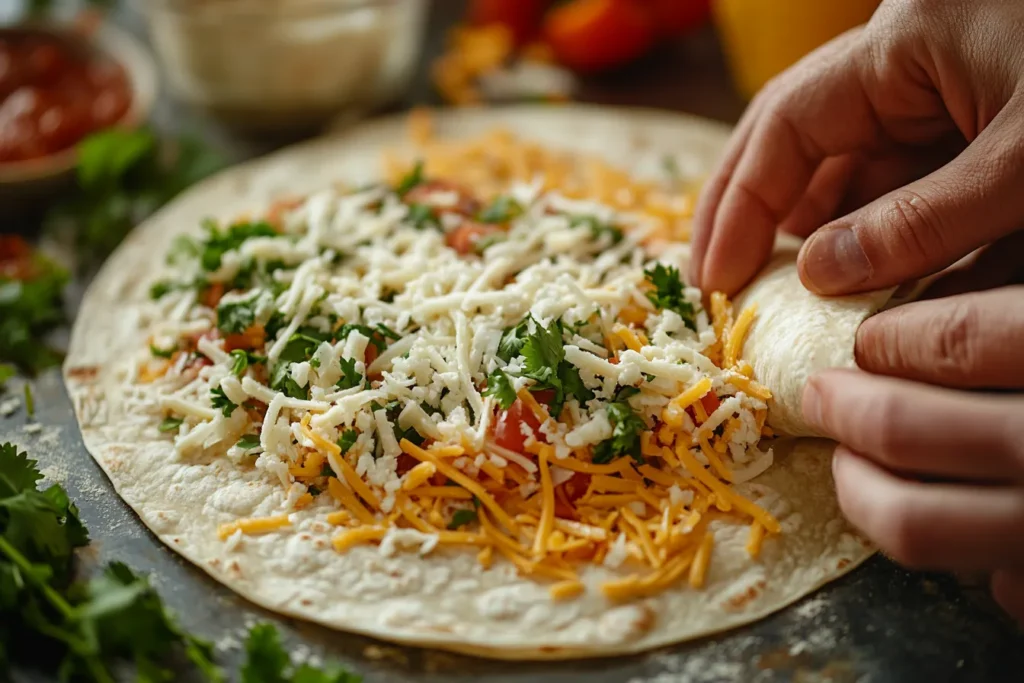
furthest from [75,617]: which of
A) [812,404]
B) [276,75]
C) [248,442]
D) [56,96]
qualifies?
[56,96]

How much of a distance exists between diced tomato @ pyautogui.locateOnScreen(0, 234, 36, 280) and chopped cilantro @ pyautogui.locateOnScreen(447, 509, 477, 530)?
1.92 metres

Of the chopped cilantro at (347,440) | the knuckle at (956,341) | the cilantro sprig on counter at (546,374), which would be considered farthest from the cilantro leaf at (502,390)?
the knuckle at (956,341)

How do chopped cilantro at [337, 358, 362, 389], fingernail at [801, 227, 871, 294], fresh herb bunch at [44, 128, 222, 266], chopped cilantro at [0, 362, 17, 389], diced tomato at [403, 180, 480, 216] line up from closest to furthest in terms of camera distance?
1. fingernail at [801, 227, 871, 294]
2. chopped cilantro at [337, 358, 362, 389]
3. chopped cilantro at [0, 362, 17, 389]
4. diced tomato at [403, 180, 480, 216]
5. fresh herb bunch at [44, 128, 222, 266]

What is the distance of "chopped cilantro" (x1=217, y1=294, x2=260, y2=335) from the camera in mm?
2605

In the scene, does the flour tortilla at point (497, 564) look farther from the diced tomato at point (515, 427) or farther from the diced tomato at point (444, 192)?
the diced tomato at point (444, 192)

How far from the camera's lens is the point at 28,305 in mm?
3045

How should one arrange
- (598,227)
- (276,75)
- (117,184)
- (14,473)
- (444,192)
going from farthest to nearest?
(276,75) < (117,184) < (444,192) < (598,227) < (14,473)

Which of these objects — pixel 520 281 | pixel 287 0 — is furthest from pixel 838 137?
pixel 287 0

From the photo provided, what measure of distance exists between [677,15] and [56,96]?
2.72 metres

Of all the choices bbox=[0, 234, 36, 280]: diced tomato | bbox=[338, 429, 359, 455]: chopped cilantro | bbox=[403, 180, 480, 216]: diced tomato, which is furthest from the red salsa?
bbox=[338, 429, 359, 455]: chopped cilantro

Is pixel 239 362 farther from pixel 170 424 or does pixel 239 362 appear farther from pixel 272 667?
pixel 272 667

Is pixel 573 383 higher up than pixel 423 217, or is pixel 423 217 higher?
pixel 423 217

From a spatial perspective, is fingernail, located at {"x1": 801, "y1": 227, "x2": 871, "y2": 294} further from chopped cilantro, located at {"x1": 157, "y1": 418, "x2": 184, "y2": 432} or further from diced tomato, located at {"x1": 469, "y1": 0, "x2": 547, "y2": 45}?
diced tomato, located at {"x1": 469, "y1": 0, "x2": 547, "y2": 45}

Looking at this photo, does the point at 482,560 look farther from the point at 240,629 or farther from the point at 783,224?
the point at 783,224
